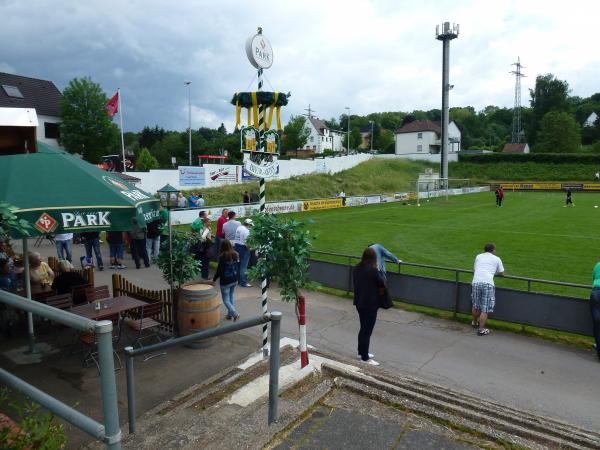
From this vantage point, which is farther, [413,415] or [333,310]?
[333,310]

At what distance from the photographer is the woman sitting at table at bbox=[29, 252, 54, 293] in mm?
8984

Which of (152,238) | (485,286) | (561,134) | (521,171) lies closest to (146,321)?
(485,286)

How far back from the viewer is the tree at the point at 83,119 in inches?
1861

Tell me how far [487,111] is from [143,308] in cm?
17758

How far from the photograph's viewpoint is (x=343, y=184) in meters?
57.2

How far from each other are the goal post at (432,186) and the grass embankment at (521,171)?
7.79 meters

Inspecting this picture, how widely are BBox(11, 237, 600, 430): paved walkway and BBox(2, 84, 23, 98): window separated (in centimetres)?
4496

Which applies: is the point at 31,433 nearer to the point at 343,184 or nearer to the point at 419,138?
the point at 343,184

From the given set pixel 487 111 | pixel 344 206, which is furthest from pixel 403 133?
pixel 487 111

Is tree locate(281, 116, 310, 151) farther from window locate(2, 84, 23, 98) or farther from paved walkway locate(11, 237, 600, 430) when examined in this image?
paved walkway locate(11, 237, 600, 430)

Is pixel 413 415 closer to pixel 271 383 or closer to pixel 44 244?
pixel 271 383

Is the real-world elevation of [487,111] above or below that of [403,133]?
above

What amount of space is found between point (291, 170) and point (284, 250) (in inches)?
1903

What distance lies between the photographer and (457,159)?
82.9 metres
